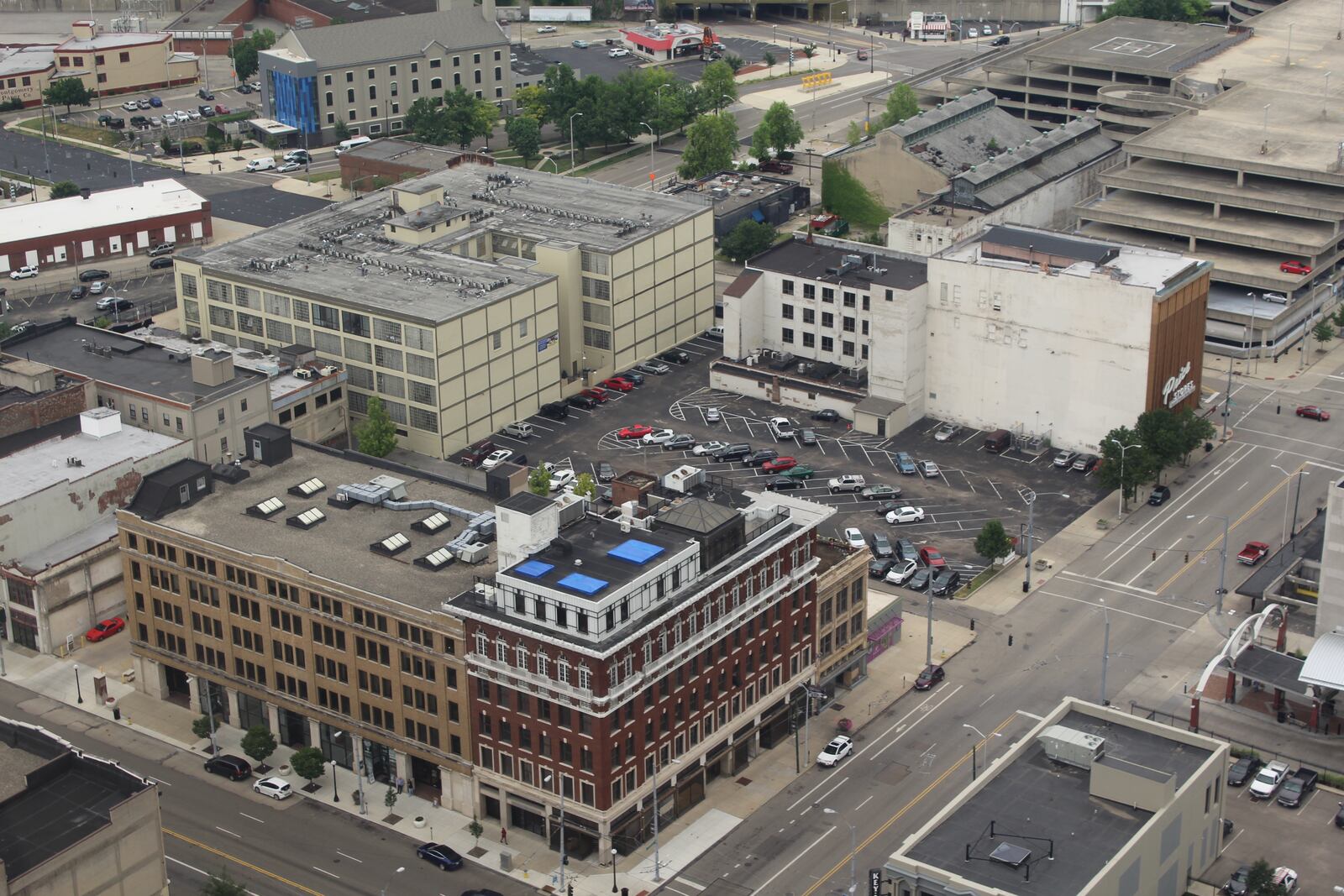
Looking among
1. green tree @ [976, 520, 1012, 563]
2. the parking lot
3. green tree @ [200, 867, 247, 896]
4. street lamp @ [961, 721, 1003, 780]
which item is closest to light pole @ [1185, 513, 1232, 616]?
green tree @ [976, 520, 1012, 563]

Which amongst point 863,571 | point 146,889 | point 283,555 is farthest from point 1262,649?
point 146,889

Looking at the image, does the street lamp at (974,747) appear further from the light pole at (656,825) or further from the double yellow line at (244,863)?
the double yellow line at (244,863)

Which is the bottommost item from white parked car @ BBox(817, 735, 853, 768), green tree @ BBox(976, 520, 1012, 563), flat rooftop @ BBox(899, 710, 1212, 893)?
white parked car @ BBox(817, 735, 853, 768)

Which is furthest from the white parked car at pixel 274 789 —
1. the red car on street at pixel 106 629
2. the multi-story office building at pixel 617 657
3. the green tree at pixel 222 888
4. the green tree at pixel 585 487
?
the green tree at pixel 585 487

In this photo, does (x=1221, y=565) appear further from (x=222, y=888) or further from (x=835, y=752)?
(x=222, y=888)

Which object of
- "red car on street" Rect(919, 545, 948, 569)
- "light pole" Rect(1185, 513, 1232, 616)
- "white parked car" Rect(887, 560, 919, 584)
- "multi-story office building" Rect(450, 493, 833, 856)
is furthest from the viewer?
"red car on street" Rect(919, 545, 948, 569)

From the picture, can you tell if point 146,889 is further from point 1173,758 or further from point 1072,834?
point 1173,758

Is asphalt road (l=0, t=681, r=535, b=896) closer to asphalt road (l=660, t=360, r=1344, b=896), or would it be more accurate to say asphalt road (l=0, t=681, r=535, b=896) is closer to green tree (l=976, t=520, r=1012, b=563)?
asphalt road (l=660, t=360, r=1344, b=896)

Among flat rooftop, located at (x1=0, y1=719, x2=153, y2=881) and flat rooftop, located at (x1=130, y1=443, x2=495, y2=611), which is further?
flat rooftop, located at (x1=130, y1=443, x2=495, y2=611)

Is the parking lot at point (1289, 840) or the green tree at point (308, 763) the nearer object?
the parking lot at point (1289, 840)
